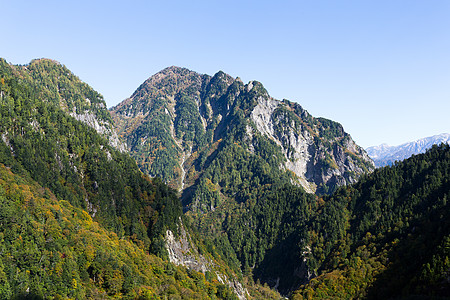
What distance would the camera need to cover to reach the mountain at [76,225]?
84.7 metres

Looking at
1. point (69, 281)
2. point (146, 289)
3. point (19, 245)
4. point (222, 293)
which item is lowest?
point (222, 293)

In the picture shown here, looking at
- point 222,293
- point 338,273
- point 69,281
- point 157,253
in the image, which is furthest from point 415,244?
point 69,281

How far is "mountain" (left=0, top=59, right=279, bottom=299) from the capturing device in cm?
8469

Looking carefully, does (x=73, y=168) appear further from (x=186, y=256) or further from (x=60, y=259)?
(x=60, y=259)

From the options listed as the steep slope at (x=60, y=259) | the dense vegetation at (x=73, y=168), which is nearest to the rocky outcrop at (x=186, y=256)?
the dense vegetation at (x=73, y=168)

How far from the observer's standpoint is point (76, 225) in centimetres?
11394

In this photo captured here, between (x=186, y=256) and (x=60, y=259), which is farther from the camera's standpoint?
(x=186, y=256)

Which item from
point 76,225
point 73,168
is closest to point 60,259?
point 76,225

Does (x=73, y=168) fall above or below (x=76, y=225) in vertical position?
above

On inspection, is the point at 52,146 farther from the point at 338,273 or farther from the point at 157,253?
the point at 338,273

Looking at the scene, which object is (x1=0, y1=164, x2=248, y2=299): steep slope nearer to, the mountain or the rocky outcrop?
the mountain

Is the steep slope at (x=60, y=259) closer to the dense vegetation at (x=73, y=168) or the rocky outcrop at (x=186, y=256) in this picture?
the dense vegetation at (x=73, y=168)

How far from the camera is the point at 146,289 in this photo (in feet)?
346

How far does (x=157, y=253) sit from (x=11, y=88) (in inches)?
5356
